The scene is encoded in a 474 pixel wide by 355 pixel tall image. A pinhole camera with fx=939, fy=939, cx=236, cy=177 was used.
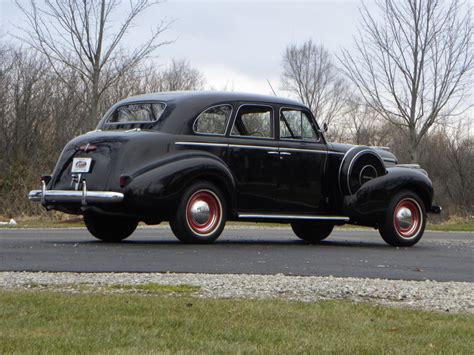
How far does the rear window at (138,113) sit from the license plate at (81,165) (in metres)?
1.06

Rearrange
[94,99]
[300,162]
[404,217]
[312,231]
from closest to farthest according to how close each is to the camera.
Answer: [300,162]
[404,217]
[312,231]
[94,99]

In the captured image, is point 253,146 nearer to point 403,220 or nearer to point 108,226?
point 108,226

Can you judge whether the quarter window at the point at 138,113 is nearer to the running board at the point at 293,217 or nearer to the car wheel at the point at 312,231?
the running board at the point at 293,217

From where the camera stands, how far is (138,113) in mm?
12734

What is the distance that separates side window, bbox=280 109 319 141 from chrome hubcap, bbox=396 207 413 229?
165cm

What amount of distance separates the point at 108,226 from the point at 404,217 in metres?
4.27

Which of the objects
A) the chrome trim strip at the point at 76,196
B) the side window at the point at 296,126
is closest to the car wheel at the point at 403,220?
the side window at the point at 296,126

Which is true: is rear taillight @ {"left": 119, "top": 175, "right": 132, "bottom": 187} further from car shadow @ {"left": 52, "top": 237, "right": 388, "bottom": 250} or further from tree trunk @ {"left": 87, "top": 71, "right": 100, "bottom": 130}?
tree trunk @ {"left": 87, "top": 71, "right": 100, "bottom": 130}

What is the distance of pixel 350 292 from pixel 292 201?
5394mm

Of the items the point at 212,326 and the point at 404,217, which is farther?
the point at 404,217

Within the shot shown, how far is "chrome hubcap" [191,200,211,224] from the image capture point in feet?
38.8

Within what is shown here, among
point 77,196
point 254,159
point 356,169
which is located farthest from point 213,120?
point 356,169

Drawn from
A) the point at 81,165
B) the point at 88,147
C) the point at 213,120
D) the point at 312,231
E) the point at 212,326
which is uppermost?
the point at 213,120

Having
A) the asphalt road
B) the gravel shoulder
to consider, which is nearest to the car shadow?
the asphalt road
